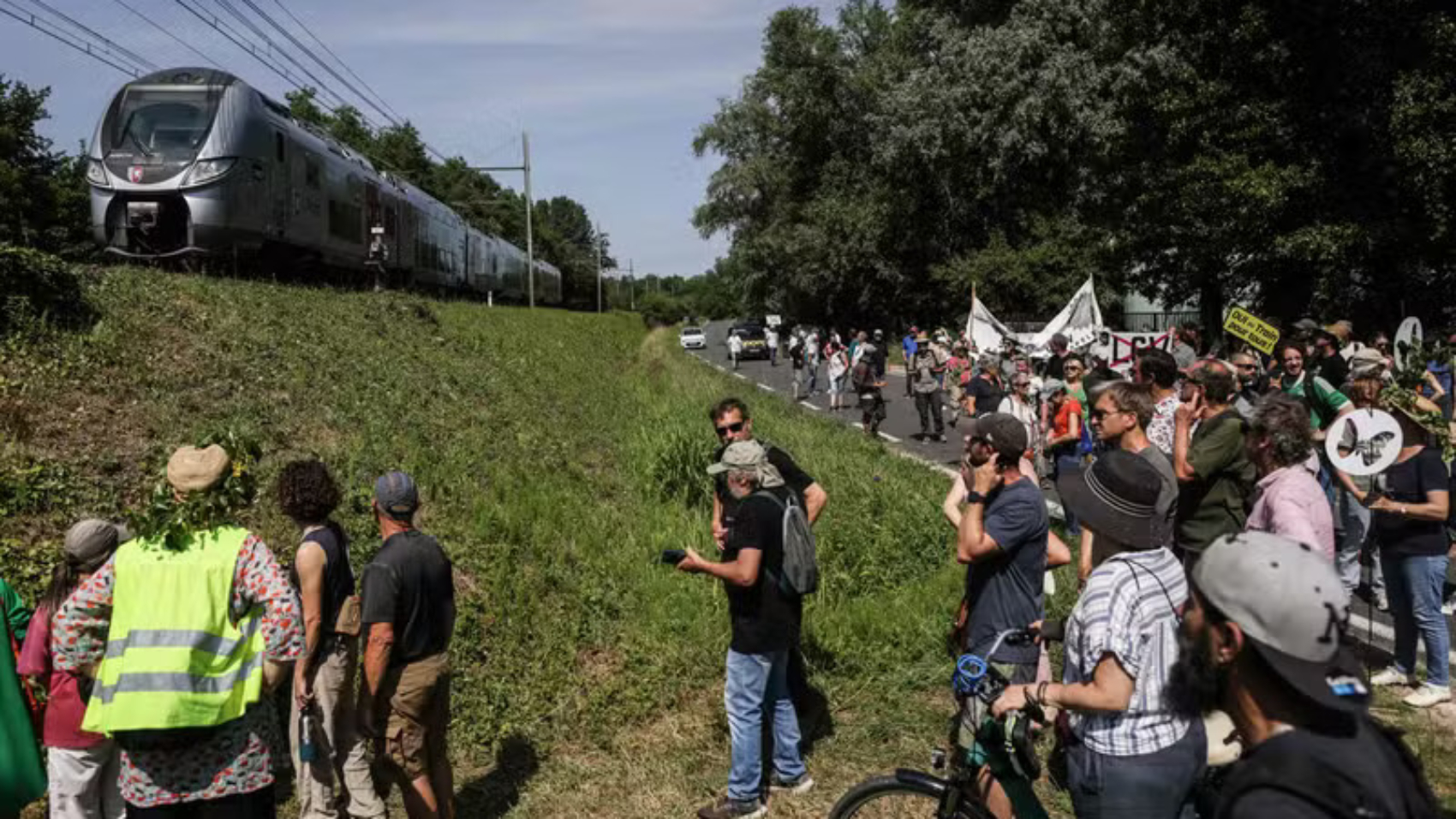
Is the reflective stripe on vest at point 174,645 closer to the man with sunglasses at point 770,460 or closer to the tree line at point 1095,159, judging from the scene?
the man with sunglasses at point 770,460

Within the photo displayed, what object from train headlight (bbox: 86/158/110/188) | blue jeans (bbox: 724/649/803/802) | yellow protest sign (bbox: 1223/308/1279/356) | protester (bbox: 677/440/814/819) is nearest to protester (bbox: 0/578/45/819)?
protester (bbox: 677/440/814/819)

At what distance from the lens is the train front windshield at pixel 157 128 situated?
44.7 feet

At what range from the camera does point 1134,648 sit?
2.85 m

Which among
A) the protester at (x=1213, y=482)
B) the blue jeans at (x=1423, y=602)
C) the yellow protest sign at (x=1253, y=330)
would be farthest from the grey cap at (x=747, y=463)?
the yellow protest sign at (x=1253, y=330)

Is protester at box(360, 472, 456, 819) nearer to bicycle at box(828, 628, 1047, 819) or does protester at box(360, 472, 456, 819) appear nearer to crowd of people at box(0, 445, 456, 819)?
crowd of people at box(0, 445, 456, 819)

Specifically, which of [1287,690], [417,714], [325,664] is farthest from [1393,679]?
[325,664]

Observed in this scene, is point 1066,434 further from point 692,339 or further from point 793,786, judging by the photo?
point 692,339

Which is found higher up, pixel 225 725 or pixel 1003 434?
pixel 1003 434

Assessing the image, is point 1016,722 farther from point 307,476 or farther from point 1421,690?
point 1421,690

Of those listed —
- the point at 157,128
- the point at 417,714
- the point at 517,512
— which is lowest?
the point at 417,714

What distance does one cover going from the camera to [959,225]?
4178cm

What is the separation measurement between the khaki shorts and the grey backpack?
4.99 feet

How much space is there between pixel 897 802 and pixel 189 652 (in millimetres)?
2397

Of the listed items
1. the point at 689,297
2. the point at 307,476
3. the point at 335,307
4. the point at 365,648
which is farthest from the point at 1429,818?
the point at 689,297
